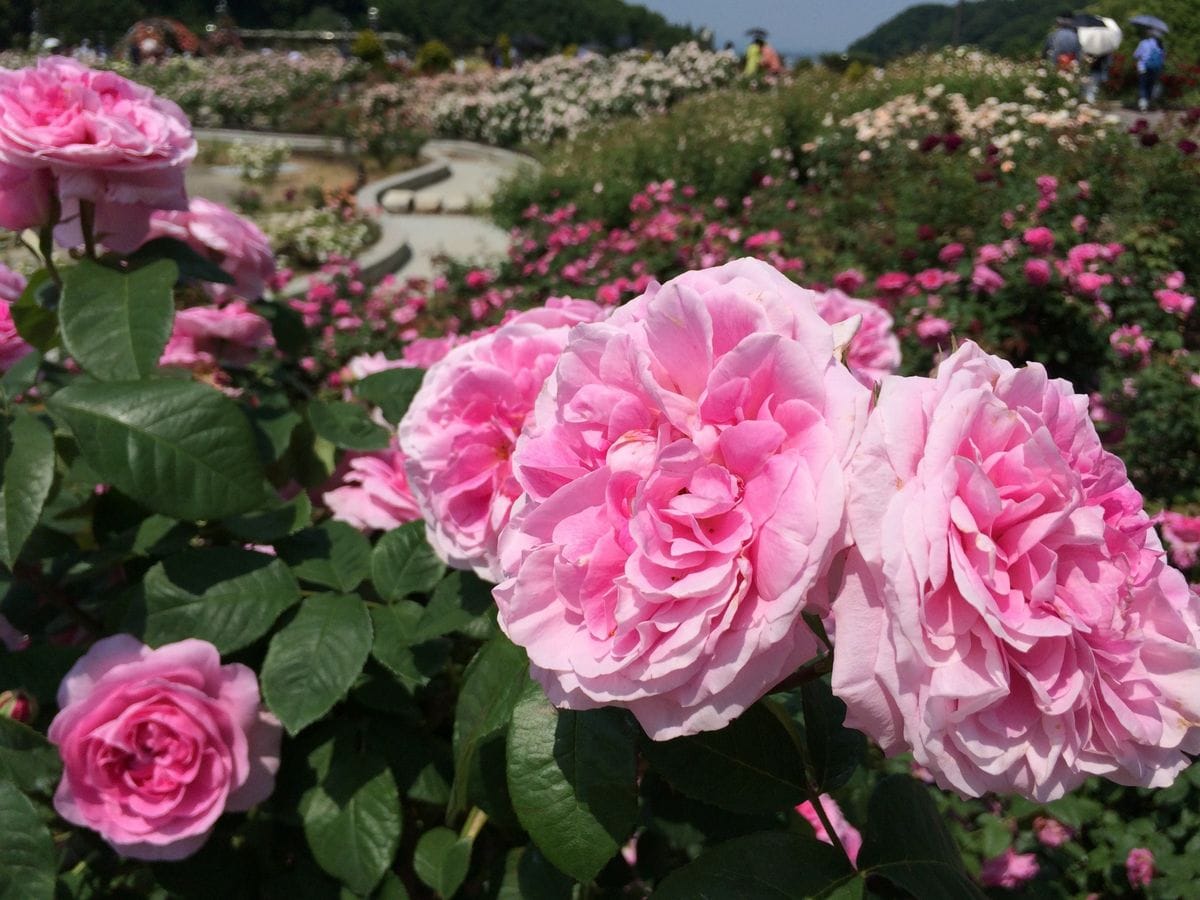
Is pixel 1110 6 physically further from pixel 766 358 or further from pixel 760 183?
pixel 766 358

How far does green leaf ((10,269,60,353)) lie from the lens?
984 mm

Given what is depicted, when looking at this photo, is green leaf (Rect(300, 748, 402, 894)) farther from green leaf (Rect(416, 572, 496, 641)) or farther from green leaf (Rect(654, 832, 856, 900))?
green leaf (Rect(654, 832, 856, 900))

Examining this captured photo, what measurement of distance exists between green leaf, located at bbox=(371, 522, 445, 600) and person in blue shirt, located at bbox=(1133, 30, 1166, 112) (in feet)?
42.6

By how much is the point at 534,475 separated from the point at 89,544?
0.76 meters

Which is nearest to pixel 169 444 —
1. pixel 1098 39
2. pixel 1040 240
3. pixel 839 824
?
pixel 839 824

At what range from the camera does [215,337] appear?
1221 millimetres

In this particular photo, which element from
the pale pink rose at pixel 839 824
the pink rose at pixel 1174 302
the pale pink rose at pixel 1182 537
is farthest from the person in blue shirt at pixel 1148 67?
the pale pink rose at pixel 839 824

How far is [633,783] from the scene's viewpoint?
1.80 feet

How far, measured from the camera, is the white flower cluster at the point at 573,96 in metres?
11.6

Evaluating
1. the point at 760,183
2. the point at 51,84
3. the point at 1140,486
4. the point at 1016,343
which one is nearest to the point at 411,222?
the point at 760,183

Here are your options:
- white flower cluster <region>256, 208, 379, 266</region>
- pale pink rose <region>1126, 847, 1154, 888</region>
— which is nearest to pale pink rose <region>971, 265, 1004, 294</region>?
pale pink rose <region>1126, 847, 1154, 888</region>

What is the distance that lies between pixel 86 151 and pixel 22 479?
34 centimetres

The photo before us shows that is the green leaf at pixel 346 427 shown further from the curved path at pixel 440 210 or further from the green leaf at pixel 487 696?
the curved path at pixel 440 210

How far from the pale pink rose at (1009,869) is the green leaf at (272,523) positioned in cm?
126
